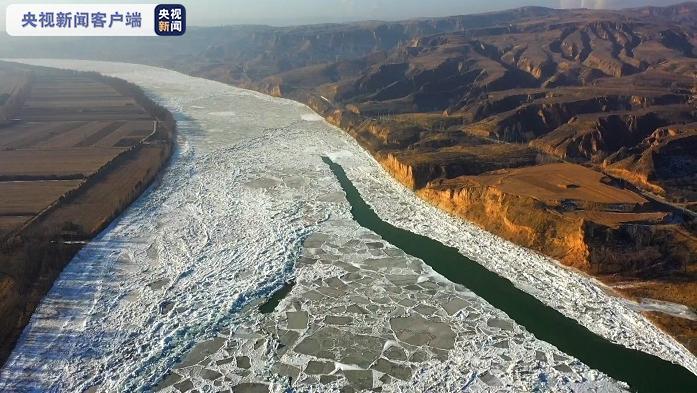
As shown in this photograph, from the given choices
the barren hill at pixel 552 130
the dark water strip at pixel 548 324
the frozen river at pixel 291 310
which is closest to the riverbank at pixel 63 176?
the frozen river at pixel 291 310

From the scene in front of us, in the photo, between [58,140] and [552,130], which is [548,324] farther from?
[58,140]

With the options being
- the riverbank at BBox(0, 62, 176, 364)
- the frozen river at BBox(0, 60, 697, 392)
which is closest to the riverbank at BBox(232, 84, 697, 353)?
the frozen river at BBox(0, 60, 697, 392)

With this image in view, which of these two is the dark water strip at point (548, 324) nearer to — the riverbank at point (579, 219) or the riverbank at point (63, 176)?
the riverbank at point (579, 219)

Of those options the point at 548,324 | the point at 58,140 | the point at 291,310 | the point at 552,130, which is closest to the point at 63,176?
the point at 58,140

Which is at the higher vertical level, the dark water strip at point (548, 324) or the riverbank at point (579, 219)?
the riverbank at point (579, 219)

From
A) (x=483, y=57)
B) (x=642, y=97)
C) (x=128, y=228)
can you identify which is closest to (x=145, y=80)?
(x=483, y=57)
